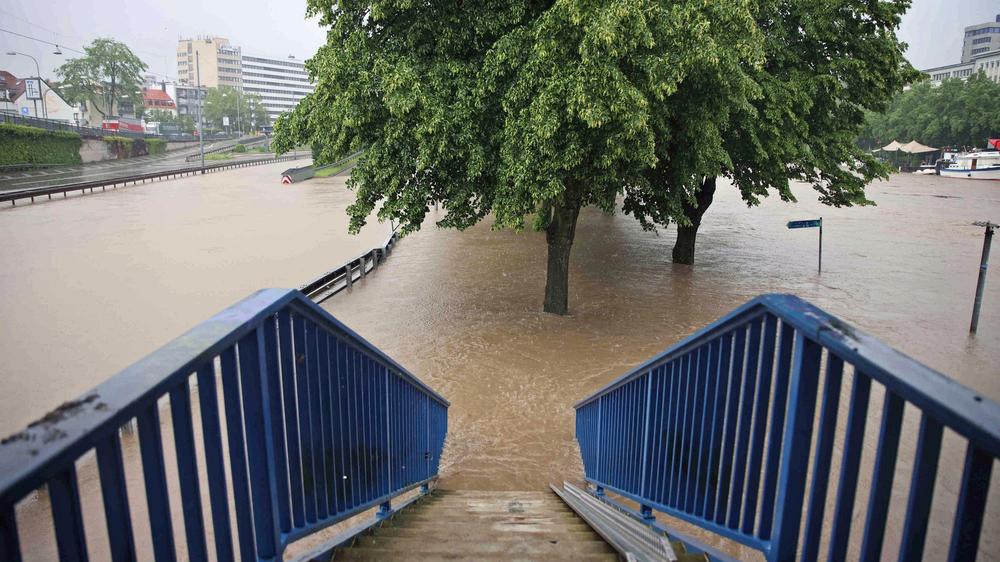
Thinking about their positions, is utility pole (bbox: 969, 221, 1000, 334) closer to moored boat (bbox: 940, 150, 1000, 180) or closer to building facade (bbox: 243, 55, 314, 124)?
moored boat (bbox: 940, 150, 1000, 180)

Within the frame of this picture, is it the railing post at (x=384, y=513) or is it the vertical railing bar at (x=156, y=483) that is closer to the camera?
the vertical railing bar at (x=156, y=483)

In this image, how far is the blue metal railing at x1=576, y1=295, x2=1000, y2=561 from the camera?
1.35 meters

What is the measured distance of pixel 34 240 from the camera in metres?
23.6

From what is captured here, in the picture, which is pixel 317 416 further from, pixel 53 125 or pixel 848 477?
pixel 53 125

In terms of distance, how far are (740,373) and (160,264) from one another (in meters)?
21.1

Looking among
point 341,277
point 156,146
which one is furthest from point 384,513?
point 156,146

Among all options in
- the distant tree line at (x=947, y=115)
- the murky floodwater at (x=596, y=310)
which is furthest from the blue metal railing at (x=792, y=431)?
the distant tree line at (x=947, y=115)

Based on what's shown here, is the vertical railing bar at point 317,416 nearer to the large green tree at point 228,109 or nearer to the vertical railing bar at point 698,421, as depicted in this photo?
the vertical railing bar at point 698,421

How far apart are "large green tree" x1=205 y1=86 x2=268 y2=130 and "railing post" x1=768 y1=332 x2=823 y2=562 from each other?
430 ft

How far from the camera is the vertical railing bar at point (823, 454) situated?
1.81 m

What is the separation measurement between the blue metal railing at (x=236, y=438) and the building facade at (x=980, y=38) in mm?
172556

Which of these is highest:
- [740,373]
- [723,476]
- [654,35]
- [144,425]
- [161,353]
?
[654,35]

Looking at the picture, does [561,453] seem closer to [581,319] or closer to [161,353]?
[581,319]

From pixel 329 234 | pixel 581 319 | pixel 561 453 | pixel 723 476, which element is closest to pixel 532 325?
pixel 581 319
